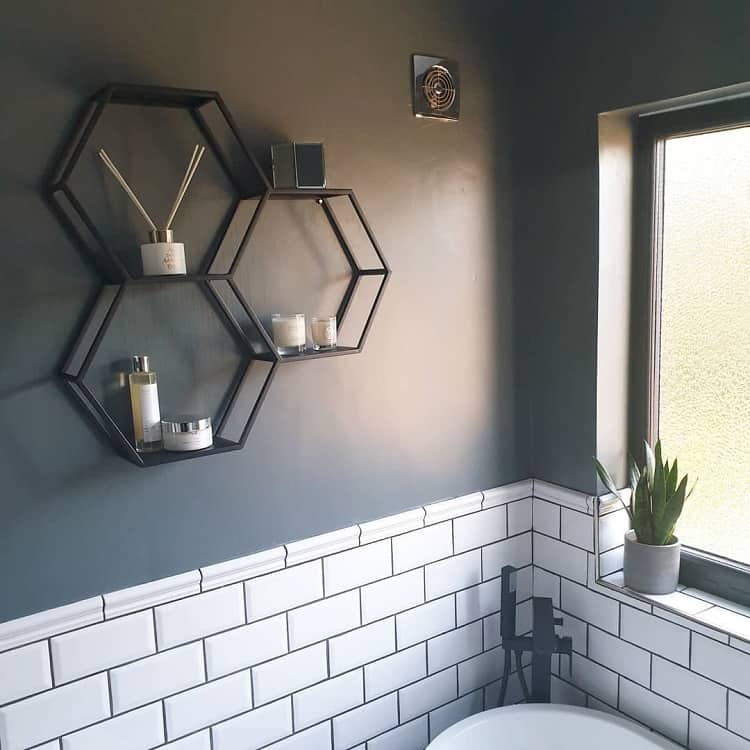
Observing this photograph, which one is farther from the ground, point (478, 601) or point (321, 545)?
point (321, 545)

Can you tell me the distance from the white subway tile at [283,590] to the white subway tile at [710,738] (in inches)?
34.2

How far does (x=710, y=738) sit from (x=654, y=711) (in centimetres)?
14

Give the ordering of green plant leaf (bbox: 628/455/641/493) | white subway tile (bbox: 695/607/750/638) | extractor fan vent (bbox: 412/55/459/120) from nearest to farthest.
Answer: white subway tile (bbox: 695/607/750/638), extractor fan vent (bbox: 412/55/459/120), green plant leaf (bbox: 628/455/641/493)

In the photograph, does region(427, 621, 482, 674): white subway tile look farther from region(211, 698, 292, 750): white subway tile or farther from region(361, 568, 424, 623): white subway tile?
region(211, 698, 292, 750): white subway tile

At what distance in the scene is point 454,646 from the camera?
184cm

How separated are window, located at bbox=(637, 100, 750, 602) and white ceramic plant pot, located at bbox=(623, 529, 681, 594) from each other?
7cm

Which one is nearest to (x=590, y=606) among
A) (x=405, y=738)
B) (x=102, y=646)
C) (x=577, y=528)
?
(x=577, y=528)

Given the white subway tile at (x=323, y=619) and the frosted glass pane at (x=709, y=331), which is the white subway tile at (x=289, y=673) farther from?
the frosted glass pane at (x=709, y=331)

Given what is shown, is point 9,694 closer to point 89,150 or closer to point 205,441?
point 205,441

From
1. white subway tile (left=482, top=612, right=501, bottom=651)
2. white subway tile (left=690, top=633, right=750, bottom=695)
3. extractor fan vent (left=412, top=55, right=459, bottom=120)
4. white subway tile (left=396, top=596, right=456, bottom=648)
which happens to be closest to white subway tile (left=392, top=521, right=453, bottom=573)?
white subway tile (left=396, top=596, right=456, bottom=648)

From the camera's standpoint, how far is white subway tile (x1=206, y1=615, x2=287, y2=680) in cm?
146

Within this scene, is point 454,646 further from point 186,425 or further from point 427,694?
point 186,425

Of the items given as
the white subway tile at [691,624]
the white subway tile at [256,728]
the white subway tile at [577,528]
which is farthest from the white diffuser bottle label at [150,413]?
the white subway tile at [691,624]

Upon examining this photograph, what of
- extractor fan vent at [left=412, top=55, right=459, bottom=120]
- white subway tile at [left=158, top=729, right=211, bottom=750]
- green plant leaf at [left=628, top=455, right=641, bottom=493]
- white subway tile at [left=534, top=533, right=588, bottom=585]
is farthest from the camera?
white subway tile at [left=534, top=533, right=588, bottom=585]
